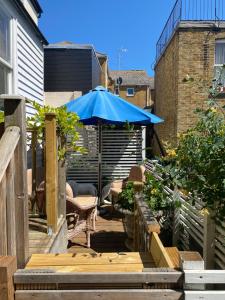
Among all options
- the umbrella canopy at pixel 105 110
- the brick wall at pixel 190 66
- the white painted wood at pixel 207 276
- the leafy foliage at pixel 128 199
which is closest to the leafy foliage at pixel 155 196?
the leafy foliage at pixel 128 199

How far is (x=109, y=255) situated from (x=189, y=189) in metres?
0.91

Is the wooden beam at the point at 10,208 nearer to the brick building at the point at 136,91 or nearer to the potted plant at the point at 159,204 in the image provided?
the potted plant at the point at 159,204

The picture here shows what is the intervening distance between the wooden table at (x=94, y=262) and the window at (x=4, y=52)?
183 inches

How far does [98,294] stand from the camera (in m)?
1.85

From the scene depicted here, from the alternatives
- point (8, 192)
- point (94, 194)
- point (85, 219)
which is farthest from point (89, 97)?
point (8, 192)

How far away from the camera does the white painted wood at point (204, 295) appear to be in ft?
5.73

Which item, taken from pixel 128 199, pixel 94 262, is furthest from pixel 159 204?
pixel 94 262

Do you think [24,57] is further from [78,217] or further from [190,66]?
[190,66]

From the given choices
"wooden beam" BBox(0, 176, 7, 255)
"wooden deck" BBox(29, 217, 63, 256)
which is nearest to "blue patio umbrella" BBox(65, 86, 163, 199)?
"wooden deck" BBox(29, 217, 63, 256)

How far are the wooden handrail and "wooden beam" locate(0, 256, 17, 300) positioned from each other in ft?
1.51

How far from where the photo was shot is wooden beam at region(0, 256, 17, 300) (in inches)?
69.2

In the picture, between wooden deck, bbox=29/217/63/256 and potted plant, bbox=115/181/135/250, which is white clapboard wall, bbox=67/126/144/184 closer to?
potted plant, bbox=115/181/135/250

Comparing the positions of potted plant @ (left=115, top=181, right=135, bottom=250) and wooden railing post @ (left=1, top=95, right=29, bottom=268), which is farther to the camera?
potted plant @ (left=115, top=181, right=135, bottom=250)

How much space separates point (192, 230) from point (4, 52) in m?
4.64
